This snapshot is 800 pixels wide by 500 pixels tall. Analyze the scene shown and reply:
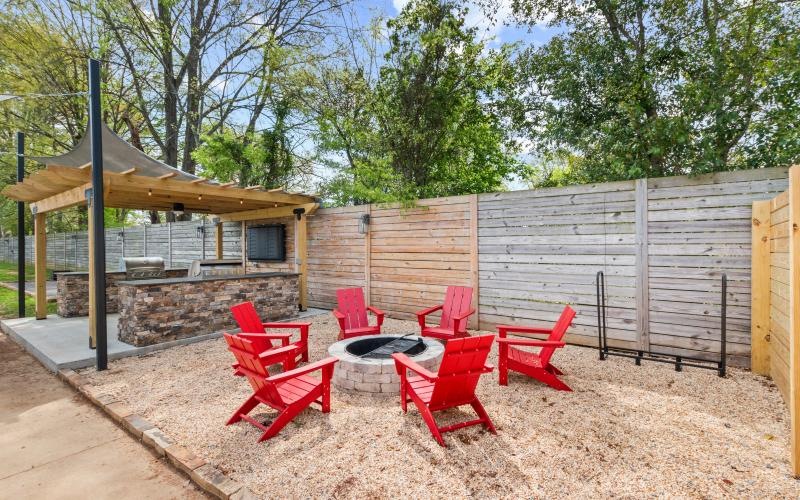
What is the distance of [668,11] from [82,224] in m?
29.8

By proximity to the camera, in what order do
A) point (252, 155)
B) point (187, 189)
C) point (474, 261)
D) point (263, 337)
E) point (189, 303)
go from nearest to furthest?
point (263, 337)
point (189, 303)
point (187, 189)
point (474, 261)
point (252, 155)

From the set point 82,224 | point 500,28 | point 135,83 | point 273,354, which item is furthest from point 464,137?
point 82,224

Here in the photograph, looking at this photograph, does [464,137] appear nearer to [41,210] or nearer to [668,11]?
[668,11]

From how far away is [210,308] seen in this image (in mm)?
6211

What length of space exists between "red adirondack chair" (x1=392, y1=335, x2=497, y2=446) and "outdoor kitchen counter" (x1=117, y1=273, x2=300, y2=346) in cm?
431

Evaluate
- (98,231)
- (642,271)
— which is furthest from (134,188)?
(642,271)

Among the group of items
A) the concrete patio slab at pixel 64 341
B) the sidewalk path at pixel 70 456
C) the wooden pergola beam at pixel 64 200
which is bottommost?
the sidewalk path at pixel 70 456

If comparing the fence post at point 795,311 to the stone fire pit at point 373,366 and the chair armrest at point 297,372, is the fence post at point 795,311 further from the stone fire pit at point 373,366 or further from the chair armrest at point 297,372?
the chair armrest at point 297,372

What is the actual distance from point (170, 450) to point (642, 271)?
A: 5312 mm

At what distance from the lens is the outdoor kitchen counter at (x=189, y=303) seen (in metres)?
5.45

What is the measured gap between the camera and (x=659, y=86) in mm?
6758

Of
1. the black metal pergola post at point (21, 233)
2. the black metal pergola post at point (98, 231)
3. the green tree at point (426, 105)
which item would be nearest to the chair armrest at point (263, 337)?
the black metal pergola post at point (98, 231)

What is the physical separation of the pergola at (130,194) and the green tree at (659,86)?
5.54 m

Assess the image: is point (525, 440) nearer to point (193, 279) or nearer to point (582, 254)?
point (582, 254)
